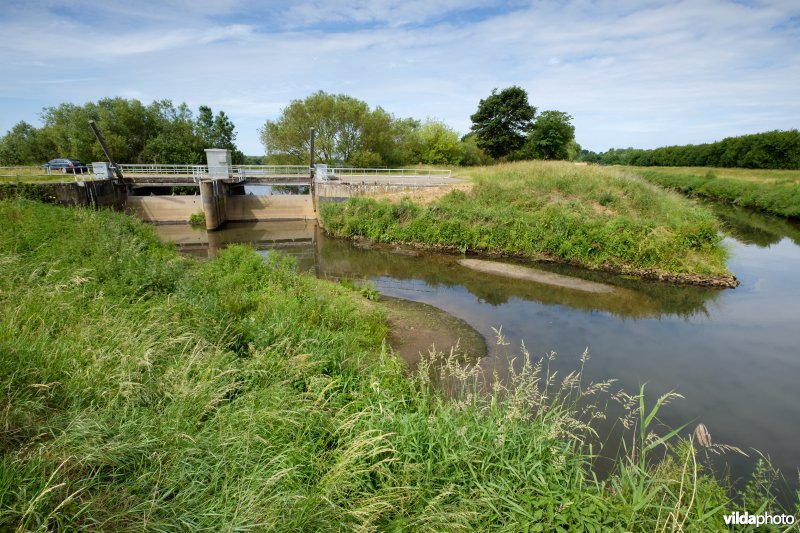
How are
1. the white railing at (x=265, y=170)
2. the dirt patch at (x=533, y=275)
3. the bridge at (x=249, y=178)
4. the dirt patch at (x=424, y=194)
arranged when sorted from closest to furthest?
the dirt patch at (x=533, y=275), the dirt patch at (x=424, y=194), the bridge at (x=249, y=178), the white railing at (x=265, y=170)

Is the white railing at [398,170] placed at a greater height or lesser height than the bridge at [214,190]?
greater

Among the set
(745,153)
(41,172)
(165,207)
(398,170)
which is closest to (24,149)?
(41,172)

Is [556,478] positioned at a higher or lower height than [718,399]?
higher

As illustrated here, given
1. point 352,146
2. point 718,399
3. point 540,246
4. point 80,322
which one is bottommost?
point 718,399

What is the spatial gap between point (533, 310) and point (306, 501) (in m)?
11.5

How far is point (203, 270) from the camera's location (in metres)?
10.9

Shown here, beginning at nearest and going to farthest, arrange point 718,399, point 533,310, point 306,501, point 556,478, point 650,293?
point 306,501
point 556,478
point 718,399
point 533,310
point 650,293

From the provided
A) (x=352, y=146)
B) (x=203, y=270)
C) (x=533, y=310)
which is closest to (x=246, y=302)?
(x=203, y=270)

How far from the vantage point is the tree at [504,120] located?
4277 centimetres

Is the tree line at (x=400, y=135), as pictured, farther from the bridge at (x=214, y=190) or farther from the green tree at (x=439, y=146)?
the bridge at (x=214, y=190)

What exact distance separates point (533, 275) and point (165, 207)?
25.9 m

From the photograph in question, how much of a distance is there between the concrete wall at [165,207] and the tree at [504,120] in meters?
32.0

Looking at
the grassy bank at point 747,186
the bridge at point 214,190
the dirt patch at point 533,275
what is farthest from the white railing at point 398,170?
the grassy bank at point 747,186

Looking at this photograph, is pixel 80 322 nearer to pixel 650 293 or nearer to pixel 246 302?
pixel 246 302
